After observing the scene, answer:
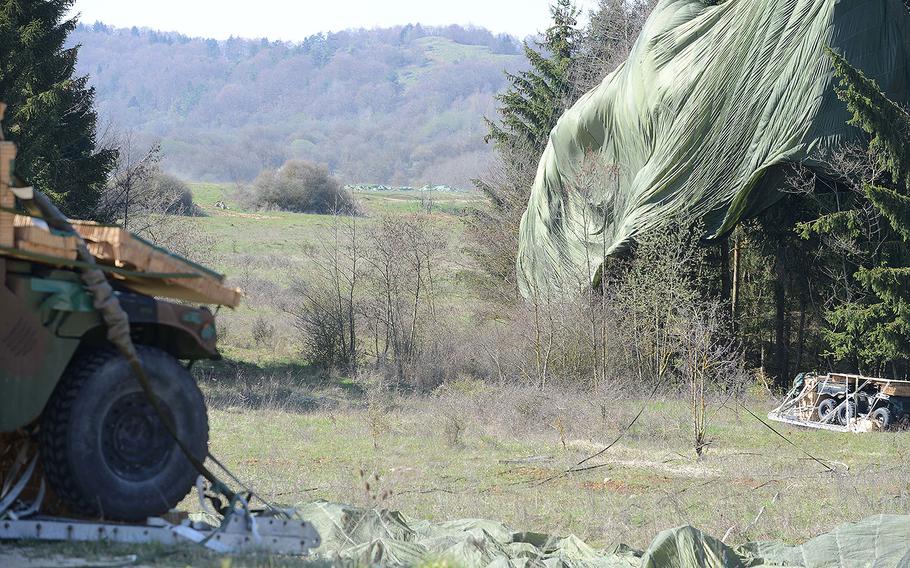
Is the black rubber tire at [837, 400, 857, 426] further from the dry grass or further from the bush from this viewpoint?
the bush

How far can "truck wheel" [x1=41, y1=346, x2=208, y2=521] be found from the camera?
629 centimetres

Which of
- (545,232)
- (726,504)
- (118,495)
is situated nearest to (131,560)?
(118,495)

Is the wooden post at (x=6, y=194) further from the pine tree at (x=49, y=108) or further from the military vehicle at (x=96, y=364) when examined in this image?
the pine tree at (x=49, y=108)

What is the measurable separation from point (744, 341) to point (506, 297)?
36.4 feet

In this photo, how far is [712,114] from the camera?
24.4 metres

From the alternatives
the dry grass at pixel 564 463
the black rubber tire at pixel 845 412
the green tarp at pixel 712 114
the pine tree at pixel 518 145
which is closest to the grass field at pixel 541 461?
the dry grass at pixel 564 463

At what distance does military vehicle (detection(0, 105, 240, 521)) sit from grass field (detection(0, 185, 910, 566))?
0.52 metres

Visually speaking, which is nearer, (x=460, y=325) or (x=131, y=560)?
(x=131, y=560)

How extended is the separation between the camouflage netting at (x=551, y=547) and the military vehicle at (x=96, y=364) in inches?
52.3

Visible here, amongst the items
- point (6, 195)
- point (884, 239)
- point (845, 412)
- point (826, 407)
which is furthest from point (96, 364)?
point (884, 239)

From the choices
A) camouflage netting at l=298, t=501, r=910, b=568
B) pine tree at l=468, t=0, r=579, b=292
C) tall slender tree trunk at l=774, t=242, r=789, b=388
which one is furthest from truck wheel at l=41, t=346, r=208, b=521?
pine tree at l=468, t=0, r=579, b=292

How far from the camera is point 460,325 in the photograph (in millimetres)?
36656

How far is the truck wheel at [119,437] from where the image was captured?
629 centimetres

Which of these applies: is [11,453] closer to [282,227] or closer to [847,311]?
[847,311]
